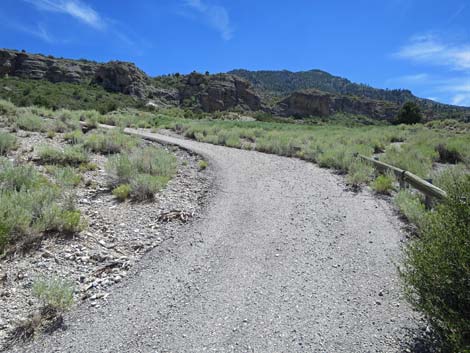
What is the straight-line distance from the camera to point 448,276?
7.81ft

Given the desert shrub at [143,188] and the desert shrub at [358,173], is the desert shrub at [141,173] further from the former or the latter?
the desert shrub at [358,173]

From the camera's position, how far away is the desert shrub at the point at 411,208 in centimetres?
555

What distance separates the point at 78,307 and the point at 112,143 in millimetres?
9870

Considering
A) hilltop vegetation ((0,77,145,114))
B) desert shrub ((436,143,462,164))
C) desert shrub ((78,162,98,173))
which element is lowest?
desert shrub ((78,162,98,173))

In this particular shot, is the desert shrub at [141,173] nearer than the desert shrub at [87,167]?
Yes

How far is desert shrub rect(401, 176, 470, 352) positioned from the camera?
2.27 metres

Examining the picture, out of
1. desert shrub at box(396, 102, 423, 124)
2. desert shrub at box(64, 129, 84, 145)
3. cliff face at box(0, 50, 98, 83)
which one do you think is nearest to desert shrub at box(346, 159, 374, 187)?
desert shrub at box(64, 129, 84, 145)

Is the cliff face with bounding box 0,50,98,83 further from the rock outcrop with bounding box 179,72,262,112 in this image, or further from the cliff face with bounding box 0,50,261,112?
the rock outcrop with bounding box 179,72,262,112

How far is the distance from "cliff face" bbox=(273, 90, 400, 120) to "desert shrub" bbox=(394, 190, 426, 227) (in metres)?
87.2

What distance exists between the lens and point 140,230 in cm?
544

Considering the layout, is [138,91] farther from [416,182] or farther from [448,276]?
[448,276]

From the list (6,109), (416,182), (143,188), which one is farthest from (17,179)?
(6,109)

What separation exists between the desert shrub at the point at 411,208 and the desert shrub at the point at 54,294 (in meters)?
5.64

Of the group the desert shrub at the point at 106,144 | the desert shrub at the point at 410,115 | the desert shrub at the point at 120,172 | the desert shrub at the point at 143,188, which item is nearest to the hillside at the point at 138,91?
the desert shrub at the point at 410,115
